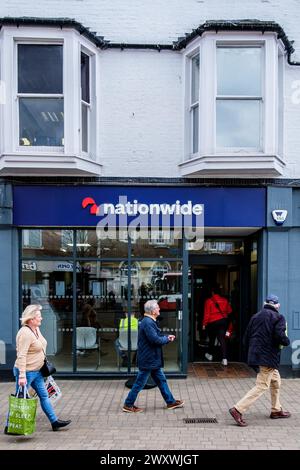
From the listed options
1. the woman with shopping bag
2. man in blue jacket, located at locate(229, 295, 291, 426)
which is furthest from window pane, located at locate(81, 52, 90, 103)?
man in blue jacket, located at locate(229, 295, 291, 426)

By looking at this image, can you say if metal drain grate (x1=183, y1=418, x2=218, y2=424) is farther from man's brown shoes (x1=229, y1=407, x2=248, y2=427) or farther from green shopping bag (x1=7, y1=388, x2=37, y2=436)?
green shopping bag (x1=7, y1=388, x2=37, y2=436)

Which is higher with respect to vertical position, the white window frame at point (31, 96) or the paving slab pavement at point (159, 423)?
the white window frame at point (31, 96)

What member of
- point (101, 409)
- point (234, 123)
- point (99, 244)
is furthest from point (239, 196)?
point (101, 409)

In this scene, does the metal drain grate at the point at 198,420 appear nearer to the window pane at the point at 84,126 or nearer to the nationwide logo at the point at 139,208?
the nationwide logo at the point at 139,208

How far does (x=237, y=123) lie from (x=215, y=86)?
0.76 metres

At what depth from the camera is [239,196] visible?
9.33m

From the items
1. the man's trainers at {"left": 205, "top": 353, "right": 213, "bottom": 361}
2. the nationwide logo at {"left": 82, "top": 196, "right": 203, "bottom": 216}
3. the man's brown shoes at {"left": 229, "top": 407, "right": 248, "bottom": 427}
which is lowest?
the man's trainers at {"left": 205, "top": 353, "right": 213, "bottom": 361}

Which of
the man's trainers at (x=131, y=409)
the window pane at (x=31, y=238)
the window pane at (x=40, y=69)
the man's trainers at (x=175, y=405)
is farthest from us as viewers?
the window pane at (x=31, y=238)

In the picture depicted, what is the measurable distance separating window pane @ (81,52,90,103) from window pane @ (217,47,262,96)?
7.70 feet

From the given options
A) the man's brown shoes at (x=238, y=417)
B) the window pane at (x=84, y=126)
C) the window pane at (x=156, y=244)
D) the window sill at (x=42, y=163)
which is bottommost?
the man's brown shoes at (x=238, y=417)

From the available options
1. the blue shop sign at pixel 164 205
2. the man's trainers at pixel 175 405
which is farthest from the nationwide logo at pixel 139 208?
the man's trainers at pixel 175 405

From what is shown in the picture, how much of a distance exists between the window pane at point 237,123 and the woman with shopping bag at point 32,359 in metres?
4.81

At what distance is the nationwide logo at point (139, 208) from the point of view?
9281 millimetres

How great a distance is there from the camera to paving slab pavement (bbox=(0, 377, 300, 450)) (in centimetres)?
599
